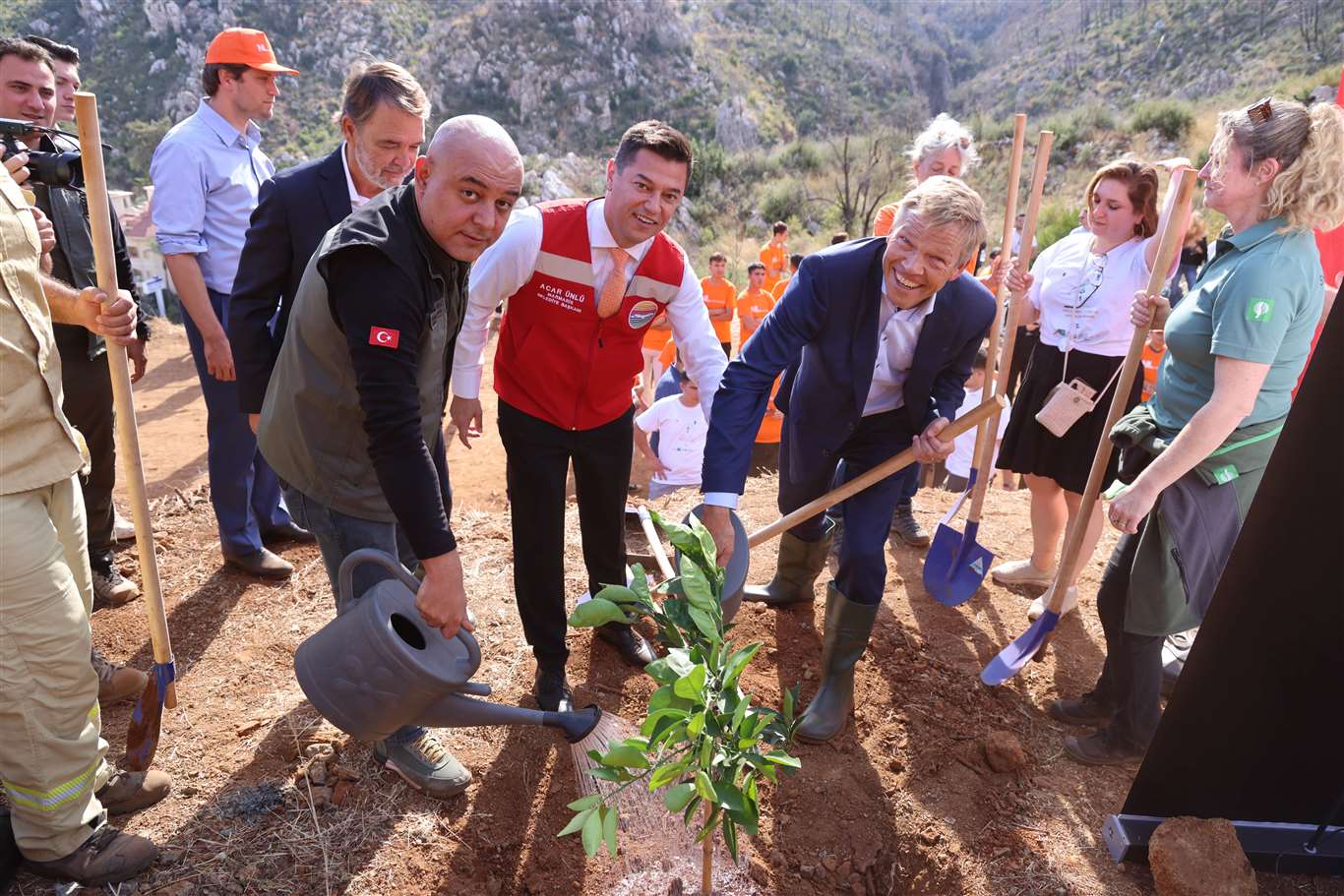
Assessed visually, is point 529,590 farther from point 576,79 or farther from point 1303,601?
point 576,79

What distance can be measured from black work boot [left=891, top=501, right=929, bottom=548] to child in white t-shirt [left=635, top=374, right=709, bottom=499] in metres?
1.15

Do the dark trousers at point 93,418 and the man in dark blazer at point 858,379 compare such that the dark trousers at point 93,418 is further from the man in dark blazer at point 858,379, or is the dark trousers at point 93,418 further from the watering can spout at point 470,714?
the man in dark blazer at point 858,379

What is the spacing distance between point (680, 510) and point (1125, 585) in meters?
2.41

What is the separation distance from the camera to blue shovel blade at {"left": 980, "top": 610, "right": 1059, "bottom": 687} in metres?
2.82

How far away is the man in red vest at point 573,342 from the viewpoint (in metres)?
2.30

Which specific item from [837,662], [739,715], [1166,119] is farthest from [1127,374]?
[1166,119]

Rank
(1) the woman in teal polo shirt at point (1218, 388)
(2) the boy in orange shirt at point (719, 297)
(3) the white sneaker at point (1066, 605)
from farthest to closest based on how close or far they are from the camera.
A: 1. (2) the boy in orange shirt at point (719, 297)
2. (3) the white sneaker at point (1066, 605)
3. (1) the woman in teal polo shirt at point (1218, 388)

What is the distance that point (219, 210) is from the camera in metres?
3.19

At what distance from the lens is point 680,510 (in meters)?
4.46

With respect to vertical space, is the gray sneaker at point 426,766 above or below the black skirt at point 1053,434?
below

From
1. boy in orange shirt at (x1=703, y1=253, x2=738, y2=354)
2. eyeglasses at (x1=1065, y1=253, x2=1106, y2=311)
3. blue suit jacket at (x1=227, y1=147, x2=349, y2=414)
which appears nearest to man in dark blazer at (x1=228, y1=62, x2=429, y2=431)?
blue suit jacket at (x1=227, y1=147, x2=349, y2=414)

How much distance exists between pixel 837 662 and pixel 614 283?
1527 millimetres

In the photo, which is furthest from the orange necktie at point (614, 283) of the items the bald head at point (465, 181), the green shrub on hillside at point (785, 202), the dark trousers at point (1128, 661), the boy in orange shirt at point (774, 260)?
the green shrub on hillside at point (785, 202)

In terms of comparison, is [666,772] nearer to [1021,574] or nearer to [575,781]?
[575,781]
